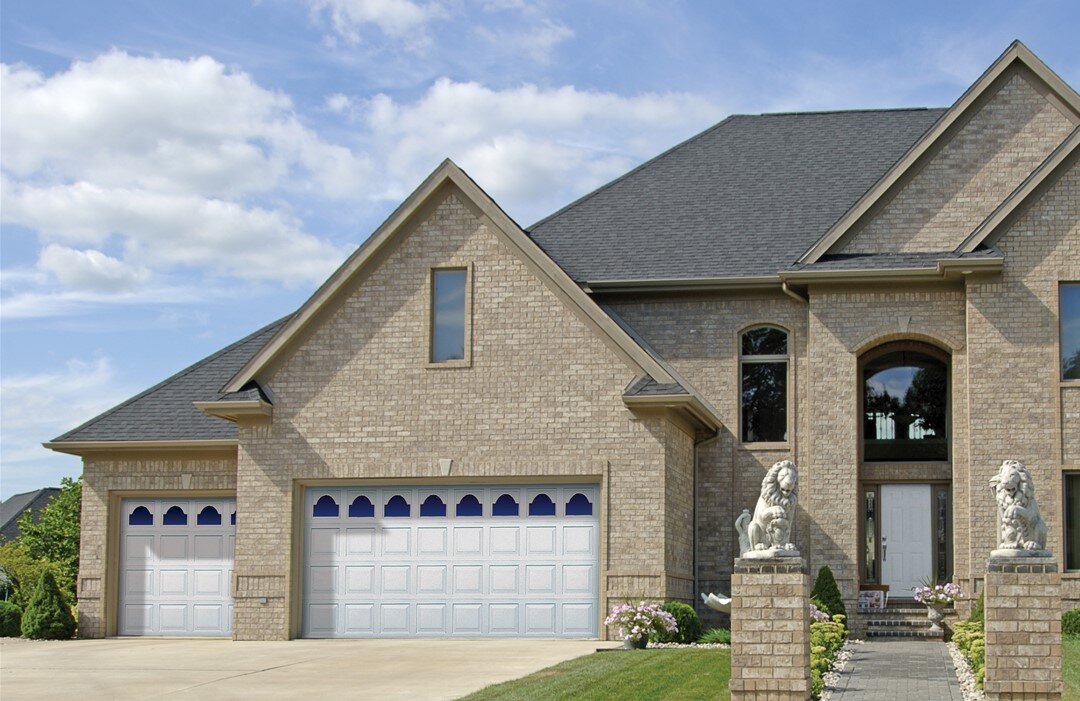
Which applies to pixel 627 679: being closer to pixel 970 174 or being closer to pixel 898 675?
pixel 898 675

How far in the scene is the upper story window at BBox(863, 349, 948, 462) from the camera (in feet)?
88.9

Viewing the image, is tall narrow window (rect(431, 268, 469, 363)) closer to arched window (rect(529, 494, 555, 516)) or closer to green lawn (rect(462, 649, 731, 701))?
arched window (rect(529, 494, 555, 516))

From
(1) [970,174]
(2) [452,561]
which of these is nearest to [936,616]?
(1) [970,174]

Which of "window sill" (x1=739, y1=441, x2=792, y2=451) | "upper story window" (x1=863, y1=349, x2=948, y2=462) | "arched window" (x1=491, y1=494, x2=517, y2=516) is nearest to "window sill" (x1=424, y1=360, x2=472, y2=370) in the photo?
"arched window" (x1=491, y1=494, x2=517, y2=516)

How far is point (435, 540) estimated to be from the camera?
24.7 metres

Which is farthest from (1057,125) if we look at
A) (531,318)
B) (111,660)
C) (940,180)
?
(111,660)

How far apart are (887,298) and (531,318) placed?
6.50m

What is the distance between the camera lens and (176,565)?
88.4 ft

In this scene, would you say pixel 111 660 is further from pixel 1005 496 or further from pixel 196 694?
pixel 1005 496

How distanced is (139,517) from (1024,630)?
59.0 feet

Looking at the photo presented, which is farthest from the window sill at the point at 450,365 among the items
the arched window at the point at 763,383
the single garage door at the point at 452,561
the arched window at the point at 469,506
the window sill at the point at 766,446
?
the window sill at the point at 766,446

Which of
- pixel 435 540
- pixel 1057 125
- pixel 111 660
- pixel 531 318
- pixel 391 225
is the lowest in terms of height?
pixel 111 660

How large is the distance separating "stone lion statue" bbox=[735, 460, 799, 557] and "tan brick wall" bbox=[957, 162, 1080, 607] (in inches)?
418

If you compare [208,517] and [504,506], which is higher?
[504,506]
